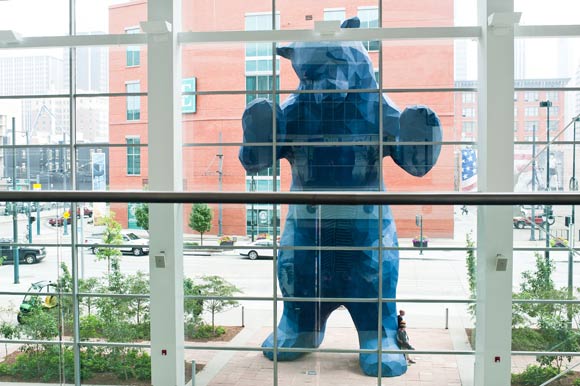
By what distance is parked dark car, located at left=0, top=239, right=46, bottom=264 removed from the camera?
91 centimetres

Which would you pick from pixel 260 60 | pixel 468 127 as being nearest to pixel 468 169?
pixel 468 127

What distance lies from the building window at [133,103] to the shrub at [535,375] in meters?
8.21

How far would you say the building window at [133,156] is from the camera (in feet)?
27.7

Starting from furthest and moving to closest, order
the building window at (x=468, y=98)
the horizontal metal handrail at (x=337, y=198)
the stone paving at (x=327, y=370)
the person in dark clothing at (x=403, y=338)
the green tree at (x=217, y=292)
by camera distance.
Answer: the building window at (x=468, y=98), the green tree at (x=217, y=292), the person in dark clothing at (x=403, y=338), the stone paving at (x=327, y=370), the horizontal metal handrail at (x=337, y=198)

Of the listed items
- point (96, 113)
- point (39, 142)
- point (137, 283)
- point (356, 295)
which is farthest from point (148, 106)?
point (356, 295)

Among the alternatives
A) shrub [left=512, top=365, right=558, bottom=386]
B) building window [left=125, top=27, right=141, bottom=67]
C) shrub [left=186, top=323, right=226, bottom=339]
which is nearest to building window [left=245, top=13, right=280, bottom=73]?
building window [left=125, top=27, right=141, bottom=67]

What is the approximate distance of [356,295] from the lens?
121cm

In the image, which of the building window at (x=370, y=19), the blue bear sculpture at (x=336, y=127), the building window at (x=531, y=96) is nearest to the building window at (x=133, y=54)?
the blue bear sculpture at (x=336, y=127)

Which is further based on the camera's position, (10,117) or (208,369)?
(10,117)

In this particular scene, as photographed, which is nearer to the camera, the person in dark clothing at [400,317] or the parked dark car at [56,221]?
the parked dark car at [56,221]

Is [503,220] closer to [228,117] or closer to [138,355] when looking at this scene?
[138,355]

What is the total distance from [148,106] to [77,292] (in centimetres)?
758

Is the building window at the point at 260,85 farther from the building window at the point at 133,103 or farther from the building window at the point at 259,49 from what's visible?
the building window at the point at 133,103

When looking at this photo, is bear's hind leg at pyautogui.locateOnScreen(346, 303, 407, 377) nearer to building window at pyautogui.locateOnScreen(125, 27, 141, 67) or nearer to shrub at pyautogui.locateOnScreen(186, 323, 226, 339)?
shrub at pyautogui.locateOnScreen(186, 323, 226, 339)
